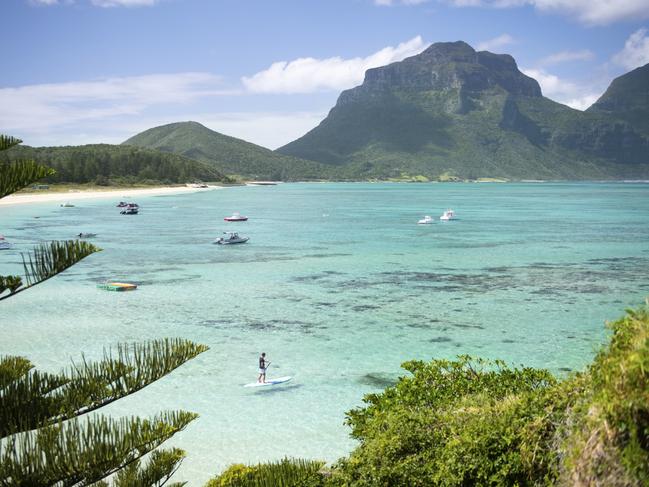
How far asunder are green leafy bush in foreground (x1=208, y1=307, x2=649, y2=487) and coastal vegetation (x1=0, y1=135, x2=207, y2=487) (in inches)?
74.7

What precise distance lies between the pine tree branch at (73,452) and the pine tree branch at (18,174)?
251 cm

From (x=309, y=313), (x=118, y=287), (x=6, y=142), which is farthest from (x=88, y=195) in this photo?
(x=6, y=142)

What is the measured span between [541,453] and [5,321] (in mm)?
24991

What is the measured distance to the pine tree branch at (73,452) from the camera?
5.47 meters

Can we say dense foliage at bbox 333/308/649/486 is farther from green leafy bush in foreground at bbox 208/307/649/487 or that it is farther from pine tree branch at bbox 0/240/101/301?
pine tree branch at bbox 0/240/101/301

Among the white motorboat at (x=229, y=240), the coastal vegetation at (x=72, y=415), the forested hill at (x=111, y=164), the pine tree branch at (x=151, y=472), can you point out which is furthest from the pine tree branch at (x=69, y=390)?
the forested hill at (x=111, y=164)

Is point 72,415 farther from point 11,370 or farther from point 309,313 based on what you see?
point 309,313

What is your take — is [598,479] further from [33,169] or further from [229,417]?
[229,417]

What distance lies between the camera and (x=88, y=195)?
127625 mm

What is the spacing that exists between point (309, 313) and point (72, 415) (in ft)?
68.4

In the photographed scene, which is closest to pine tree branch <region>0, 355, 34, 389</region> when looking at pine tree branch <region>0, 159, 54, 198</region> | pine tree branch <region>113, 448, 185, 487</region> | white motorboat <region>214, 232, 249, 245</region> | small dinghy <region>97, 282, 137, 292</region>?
pine tree branch <region>113, 448, 185, 487</region>

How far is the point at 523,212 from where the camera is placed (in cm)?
9600

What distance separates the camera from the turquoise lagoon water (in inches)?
640

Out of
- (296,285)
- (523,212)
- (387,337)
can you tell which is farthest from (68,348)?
(523,212)
